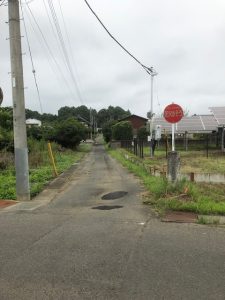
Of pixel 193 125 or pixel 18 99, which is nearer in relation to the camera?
pixel 18 99

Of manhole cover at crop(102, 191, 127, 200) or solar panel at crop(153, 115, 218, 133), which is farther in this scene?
solar panel at crop(153, 115, 218, 133)

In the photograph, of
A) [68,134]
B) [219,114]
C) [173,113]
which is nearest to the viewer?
[173,113]

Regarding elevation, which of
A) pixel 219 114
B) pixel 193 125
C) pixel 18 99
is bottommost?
pixel 193 125

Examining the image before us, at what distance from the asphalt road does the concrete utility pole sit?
2.11 m

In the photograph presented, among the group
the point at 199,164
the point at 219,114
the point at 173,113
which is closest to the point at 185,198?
the point at 173,113

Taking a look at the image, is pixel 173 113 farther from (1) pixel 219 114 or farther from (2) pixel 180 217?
(1) pixel 219 114

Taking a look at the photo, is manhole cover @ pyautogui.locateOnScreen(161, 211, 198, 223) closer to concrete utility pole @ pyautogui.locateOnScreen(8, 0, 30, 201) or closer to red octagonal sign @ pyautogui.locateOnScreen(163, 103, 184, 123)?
red octagonal sign @ pyautogui.locateOnScreen(163, 103, 184, 123)

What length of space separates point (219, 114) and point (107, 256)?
30229 millimetres

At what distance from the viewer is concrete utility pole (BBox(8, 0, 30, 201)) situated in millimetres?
11023

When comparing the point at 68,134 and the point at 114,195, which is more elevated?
the point at 68,134

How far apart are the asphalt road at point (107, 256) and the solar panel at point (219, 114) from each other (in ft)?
81.3

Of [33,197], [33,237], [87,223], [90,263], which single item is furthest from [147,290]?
[33,197]

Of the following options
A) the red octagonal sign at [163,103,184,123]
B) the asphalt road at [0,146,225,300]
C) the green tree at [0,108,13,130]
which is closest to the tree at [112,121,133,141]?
the green tree at [0,108,13,130]

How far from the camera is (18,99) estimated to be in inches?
438
